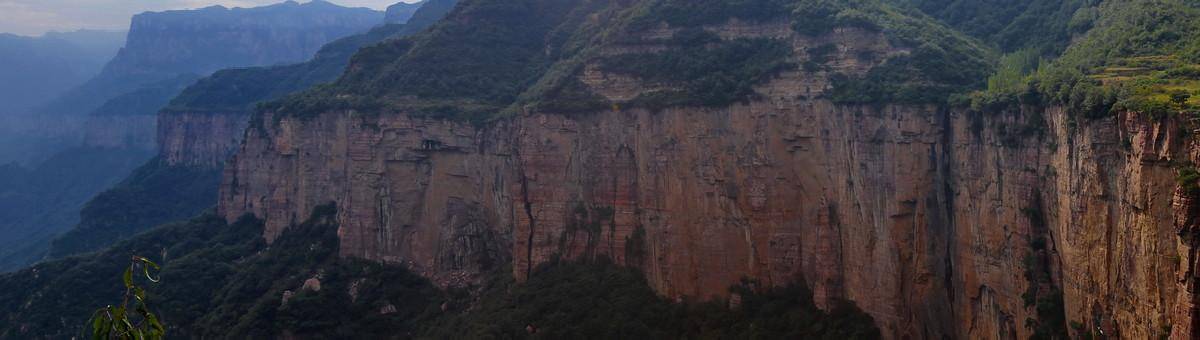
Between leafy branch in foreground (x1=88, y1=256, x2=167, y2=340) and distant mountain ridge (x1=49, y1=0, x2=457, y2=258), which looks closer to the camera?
leafy branch in foreground (x1=88, y1=256, x2=167, y2=340)

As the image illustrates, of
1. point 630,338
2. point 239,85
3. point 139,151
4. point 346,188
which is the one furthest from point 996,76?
point 139,151

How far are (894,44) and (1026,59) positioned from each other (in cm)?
523

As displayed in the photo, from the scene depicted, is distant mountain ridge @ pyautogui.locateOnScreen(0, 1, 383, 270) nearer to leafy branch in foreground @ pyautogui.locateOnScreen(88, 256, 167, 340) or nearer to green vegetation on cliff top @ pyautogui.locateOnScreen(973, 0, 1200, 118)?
green vegetation on cliff top @ pyautogui.locateOnScreen(973, 0, 1200, 118)

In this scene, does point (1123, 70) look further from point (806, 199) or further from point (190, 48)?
point (190, 48)

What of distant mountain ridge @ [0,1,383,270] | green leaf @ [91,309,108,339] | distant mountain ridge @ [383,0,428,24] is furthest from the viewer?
distant mountain ridge @ [383,0,428,24]

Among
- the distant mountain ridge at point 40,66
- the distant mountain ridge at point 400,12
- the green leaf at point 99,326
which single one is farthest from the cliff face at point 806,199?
the distant mountain ridge at point 40,66

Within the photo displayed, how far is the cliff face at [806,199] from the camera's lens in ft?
94.9

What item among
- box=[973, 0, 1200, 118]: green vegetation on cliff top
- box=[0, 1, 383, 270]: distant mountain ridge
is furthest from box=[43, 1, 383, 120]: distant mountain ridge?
box=[973, 0, 1200, 118]: green vegetation on cliff top

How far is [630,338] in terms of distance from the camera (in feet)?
146

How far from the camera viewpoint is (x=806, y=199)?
42.1 meters

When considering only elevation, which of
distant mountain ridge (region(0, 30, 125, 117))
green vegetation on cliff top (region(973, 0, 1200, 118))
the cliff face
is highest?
distant mountain ridge (region(0, 30, 125, 117))

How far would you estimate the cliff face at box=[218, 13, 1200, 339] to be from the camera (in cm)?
2894

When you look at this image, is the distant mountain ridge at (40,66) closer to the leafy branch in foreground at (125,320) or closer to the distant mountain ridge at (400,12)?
the distant mountain ridge at (400,12)

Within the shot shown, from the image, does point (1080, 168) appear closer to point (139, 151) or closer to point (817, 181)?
point (817, 181)
